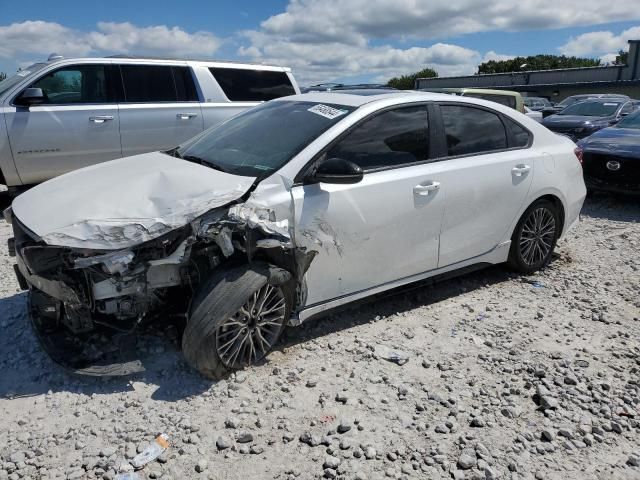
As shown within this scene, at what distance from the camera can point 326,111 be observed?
3824mm

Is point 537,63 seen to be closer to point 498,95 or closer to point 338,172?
point 498,95

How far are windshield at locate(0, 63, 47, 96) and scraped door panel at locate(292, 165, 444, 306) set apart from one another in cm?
530

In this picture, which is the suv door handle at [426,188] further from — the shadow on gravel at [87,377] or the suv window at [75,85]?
the suv window at [75,85]

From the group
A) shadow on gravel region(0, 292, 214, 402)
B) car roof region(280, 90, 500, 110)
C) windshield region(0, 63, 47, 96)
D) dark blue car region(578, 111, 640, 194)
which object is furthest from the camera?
dark blue car region(578, 111, 640, 194)

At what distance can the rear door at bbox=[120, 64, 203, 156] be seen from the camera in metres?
7.27

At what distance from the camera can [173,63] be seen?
7.59 metres

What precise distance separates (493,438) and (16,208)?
10.1 ft

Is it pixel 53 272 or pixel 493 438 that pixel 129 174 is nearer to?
pixel 53 272

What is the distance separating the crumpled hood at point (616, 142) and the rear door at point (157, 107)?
5.81 meters

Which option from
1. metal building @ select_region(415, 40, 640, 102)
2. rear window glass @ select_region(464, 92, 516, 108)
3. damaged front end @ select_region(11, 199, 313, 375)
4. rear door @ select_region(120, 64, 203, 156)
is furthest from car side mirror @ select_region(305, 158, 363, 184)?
metal building @ select_region(415, 40, 640, 102)

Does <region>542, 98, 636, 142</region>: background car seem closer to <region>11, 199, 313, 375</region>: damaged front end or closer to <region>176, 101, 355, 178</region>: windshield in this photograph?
<region>176, 101, 355, 178</region>: windshield

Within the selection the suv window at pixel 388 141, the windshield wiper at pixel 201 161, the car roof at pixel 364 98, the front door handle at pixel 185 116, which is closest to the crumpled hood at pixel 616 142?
the car roof at pixel 364 98

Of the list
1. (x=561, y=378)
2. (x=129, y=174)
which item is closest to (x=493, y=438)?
(x=561, y=378)

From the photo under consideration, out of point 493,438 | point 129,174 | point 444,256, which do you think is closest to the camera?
point 493,438
